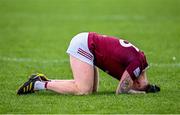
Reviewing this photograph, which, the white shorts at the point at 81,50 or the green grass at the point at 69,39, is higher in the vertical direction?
the white shorts at the point at 81,50

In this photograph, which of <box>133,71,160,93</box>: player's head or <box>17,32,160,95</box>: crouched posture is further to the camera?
<box>133,71,160,93</box>: player's head

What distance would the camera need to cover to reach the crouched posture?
42.1ft

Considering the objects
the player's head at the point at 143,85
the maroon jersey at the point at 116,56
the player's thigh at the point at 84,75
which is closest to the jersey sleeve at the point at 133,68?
the maroon jersey at the point at 116,56

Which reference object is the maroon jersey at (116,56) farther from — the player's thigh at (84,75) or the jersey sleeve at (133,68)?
the player's thigh at (84,75)

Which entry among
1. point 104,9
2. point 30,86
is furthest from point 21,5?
point 30,86

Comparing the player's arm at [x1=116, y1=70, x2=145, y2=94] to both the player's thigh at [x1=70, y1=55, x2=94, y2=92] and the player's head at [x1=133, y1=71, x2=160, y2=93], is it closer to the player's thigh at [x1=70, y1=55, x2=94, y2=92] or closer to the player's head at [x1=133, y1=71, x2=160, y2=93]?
the player's head at [x1=133, y1=71, x2=160, y2=93]

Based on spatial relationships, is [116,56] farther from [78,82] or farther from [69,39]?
[69,39]

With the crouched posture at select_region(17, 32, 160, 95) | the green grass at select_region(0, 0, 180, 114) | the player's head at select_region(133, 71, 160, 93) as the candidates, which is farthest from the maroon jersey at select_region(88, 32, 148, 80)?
A: the green grass at select_region(0, 0, 180, 114)

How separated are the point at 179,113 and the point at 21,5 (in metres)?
23.8

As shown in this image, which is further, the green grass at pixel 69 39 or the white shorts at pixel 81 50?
the white shorts at pixel 81 50

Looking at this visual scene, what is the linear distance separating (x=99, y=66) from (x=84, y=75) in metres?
0.37

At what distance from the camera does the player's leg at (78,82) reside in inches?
506

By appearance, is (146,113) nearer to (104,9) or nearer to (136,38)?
(136,38)

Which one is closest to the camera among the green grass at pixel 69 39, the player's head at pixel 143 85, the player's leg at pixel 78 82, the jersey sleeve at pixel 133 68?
the green grass at pixel 69 39
